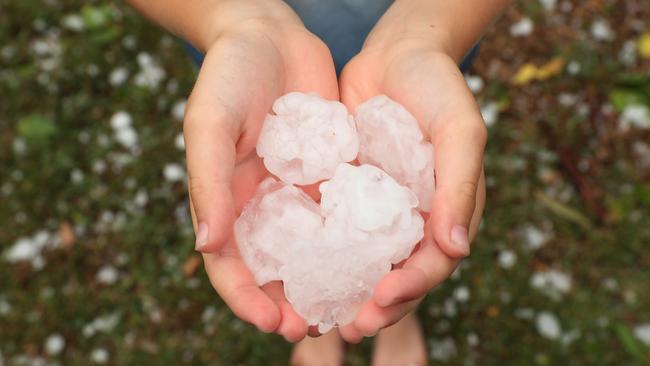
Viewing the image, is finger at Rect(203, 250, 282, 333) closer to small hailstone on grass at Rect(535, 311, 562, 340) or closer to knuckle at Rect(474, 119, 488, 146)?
knuckle at Rect(474, 119, 488, 146)

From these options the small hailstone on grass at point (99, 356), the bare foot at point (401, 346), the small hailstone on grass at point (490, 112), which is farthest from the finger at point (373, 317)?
the small hailstone on grass at point (490, 112)

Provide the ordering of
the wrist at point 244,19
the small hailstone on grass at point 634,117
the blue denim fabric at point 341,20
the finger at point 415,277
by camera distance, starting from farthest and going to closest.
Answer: the small hailstone on grass at point 634,117 → the blue denim fabric at point 341,20 → the wrist at point 244,19 → the finger at point 415,277

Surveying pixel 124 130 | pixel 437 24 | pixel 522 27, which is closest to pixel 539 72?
pixel 522 27

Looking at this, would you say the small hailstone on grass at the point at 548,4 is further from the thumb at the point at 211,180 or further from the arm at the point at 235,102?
the thumb at the point at 211,180

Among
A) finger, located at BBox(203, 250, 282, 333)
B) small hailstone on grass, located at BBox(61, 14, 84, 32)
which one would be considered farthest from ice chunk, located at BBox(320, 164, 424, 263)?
small hailstone on grass, located at BBox(61, 14, 84, 32)

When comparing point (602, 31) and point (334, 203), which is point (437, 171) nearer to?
point (334, 203)
